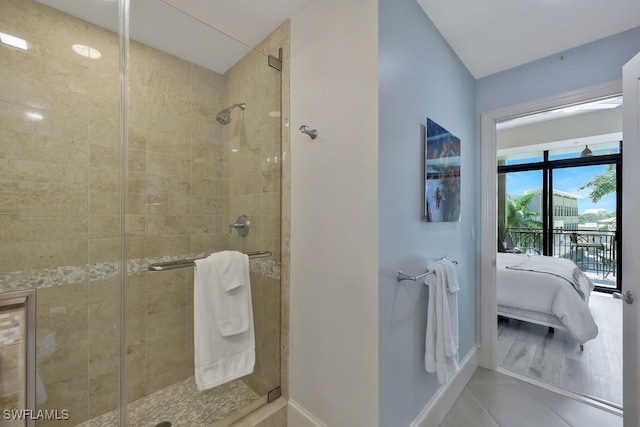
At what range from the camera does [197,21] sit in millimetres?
1519

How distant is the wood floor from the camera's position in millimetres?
2086

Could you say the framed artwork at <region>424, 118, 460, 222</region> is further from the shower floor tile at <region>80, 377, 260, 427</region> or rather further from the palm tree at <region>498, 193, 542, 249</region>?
the palm tree at <region>498, 193, 542, 249</region>

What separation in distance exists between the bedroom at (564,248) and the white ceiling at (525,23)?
48 centimetres

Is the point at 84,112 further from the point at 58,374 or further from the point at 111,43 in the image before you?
the point at 58,374

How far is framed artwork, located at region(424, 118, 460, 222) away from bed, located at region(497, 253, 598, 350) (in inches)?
66.2

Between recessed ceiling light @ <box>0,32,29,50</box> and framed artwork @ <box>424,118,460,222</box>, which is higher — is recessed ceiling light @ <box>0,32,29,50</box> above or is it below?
above

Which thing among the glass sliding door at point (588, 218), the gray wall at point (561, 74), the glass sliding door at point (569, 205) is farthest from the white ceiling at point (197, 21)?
the glass sliding door at point (588, 218)

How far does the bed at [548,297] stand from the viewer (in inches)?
99.6

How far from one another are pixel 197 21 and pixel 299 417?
242 cm

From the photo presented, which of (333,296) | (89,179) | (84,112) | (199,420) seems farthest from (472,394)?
(84,112)

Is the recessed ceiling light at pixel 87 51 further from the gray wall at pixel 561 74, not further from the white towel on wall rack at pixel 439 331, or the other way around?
the gray wall at pixel 561 74

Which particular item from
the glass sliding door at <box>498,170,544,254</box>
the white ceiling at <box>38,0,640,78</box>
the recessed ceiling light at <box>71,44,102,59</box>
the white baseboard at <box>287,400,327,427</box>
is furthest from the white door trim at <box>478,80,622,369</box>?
the glass sliding door at <box>498,170,544,254</box>

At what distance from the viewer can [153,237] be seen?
57.0 inches

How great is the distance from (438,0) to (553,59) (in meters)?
1.25
